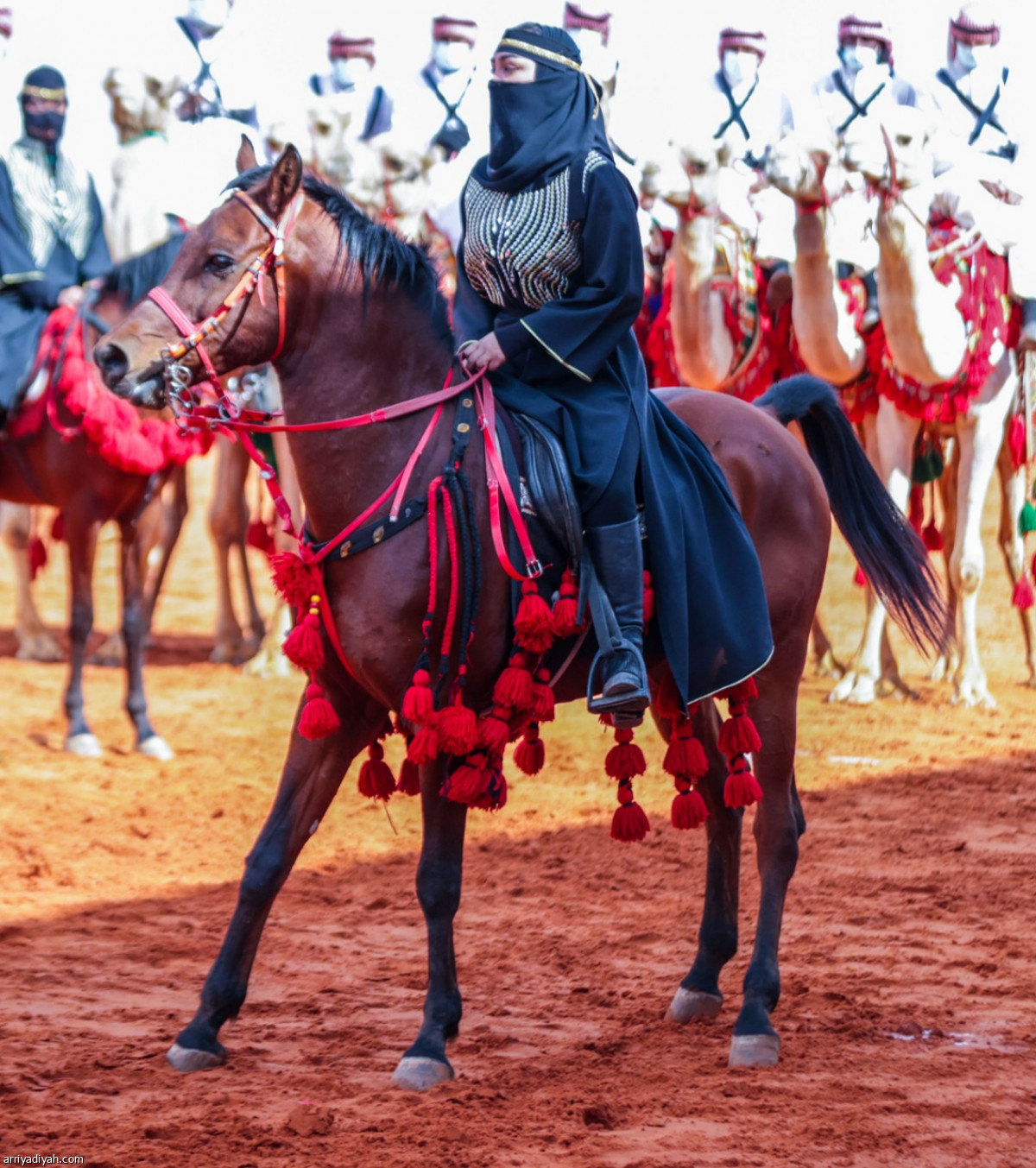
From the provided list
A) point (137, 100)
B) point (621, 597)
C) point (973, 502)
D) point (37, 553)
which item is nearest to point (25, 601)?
point (37, 553)

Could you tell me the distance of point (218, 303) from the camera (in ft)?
12.9

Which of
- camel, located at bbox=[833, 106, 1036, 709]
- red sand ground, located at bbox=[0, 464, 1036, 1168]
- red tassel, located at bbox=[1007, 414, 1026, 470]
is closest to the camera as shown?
red sand ground, located at bbox=[0, 464, 1036, 1168]

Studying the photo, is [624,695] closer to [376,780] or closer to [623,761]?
[623,761]

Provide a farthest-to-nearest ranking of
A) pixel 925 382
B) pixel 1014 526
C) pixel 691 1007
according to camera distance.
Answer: pixel 1014 526 < pixel 925 382 < pixel 691 1007

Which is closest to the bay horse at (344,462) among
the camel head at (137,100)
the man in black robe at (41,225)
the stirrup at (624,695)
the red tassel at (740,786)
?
the stirrup at (624,695)

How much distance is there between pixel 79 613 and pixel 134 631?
338 millimetres

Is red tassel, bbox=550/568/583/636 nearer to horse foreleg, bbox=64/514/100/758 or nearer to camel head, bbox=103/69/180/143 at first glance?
horse foreleg, bbox=64/514/100/758

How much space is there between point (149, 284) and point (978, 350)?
15.3 ft

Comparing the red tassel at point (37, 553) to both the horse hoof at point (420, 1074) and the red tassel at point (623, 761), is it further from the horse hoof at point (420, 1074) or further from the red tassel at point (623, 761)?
the horse hoof at point (420, 1074)

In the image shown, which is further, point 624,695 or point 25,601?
point 25,601

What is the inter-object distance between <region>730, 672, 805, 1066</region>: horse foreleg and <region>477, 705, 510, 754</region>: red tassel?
3.29ft

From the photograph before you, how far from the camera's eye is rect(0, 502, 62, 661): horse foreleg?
1115cm

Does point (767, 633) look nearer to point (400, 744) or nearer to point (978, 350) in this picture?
point (400, 744)

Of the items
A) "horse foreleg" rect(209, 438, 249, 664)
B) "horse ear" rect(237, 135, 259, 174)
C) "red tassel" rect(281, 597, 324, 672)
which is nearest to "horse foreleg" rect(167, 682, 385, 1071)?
"red tassel" rect(281, 597, 324, 672)
